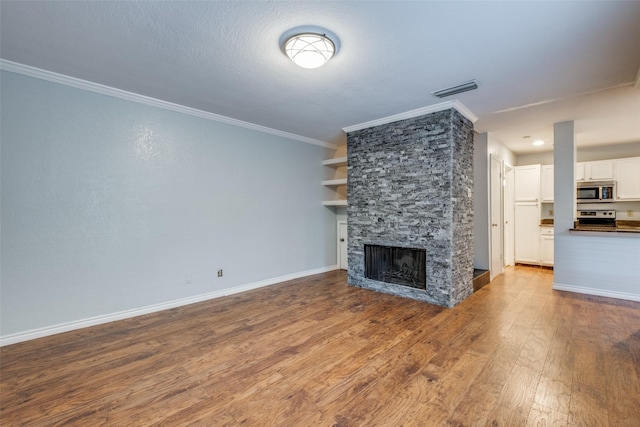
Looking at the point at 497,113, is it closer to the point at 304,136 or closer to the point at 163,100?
the point at 304,136

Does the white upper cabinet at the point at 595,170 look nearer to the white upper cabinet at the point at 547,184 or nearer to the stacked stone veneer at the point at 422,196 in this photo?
the white upper cabinet at the point at 547,184

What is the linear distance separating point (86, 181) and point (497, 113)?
5198mm

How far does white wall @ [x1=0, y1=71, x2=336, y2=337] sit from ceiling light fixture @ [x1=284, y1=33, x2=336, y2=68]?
7.17ft

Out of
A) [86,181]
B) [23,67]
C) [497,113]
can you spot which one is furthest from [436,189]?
[23,67]

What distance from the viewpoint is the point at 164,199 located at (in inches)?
144

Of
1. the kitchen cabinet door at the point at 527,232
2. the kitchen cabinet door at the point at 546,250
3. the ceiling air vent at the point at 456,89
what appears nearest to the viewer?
the ceiling air vent at the point at 456,89

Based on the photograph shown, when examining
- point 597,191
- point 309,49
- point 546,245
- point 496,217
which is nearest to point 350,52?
point 309,49

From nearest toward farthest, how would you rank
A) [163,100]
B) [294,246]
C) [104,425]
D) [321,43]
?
[104,425], [321,43], [163,100], [294,246]

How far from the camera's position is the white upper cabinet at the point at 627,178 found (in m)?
5.23

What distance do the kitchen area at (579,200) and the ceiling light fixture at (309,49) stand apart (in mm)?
4575

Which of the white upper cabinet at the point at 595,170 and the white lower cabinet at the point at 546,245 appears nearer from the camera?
the white upper cabinet at the point at 595,170

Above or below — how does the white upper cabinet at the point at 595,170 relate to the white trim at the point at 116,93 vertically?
below

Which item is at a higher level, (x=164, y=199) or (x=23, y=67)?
(x=23, y=67)

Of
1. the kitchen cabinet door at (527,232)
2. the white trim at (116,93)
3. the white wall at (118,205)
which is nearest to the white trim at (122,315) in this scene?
the white wall at (118,205)
